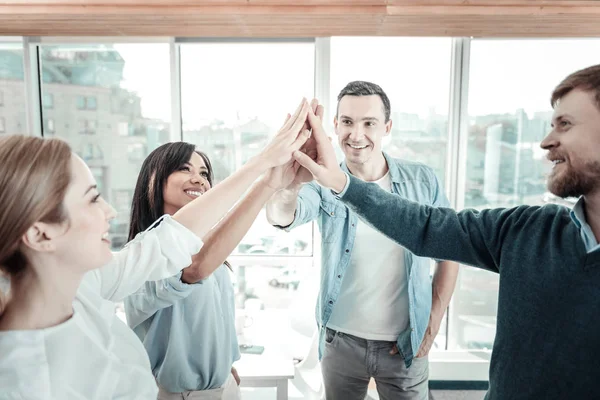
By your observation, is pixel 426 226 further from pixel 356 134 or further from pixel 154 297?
pixel 154 297

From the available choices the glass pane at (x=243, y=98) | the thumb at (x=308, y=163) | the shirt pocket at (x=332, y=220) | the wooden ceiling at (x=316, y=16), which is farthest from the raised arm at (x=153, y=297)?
the glass pane at (x=243, y=98)

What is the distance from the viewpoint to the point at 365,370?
5.75 ft

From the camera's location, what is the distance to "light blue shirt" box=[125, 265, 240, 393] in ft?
4.40

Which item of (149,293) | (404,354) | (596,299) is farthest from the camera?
(404,354)

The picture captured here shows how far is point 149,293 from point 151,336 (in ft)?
0.59

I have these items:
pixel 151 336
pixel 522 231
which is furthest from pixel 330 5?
pixel 151 336

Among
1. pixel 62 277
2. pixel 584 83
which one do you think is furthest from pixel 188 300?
pixel 584 83

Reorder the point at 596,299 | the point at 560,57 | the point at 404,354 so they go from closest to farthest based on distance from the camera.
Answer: the point at 596,299 < the point at 404,354 < the point at 560,57

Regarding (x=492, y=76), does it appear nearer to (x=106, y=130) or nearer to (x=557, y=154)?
(x=557, y=154)

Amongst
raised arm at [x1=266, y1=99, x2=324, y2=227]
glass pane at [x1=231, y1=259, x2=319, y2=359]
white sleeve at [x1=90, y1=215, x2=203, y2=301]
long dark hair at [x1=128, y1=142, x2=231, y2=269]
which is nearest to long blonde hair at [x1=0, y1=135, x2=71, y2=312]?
white sleeve at [x1=90, y1=215, x2=203, y2=301]

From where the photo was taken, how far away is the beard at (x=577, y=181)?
1044 millimetres

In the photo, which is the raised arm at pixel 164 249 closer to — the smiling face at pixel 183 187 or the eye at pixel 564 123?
the smiling face at pixel 183 187

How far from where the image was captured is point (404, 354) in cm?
171

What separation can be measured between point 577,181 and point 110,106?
334 cm
